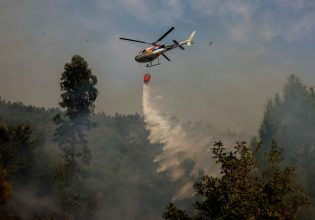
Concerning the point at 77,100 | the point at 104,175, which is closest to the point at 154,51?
the point at 77,100

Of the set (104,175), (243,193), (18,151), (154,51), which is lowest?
(243,193)

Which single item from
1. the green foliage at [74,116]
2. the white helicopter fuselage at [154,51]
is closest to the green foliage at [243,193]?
the white helicopter fuselage at [154,51]

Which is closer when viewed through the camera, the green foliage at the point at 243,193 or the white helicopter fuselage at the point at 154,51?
the green foliage at the point at 243,193

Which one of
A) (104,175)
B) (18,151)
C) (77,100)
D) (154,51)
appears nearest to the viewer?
(154,51)

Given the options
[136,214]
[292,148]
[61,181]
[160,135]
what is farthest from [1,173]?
[136,214]

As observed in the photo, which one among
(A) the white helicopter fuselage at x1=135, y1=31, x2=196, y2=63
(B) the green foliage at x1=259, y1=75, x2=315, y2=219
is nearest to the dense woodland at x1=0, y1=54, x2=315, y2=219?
(B) the green foliage at x1=259, y1=75, x2=315, y2=219

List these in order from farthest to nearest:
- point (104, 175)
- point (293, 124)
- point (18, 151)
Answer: point (104, 175) → point (293, 124) → point (18, 151)

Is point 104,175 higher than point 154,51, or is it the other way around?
point 104,175

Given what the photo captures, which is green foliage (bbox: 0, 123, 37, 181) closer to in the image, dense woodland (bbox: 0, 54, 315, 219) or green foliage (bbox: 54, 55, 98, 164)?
dense woodland (bbox: 0, 54, 315, 219)

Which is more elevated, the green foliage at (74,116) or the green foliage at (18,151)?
the green foliage at (18,151)

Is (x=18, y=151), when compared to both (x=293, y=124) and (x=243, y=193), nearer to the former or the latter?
(x=293, y=124)

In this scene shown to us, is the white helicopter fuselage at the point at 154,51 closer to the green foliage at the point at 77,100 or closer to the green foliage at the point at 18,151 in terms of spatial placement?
the green foliage at the point at 77,100

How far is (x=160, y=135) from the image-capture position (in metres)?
66.4

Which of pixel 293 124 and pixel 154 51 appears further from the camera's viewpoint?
pixel 293 124
